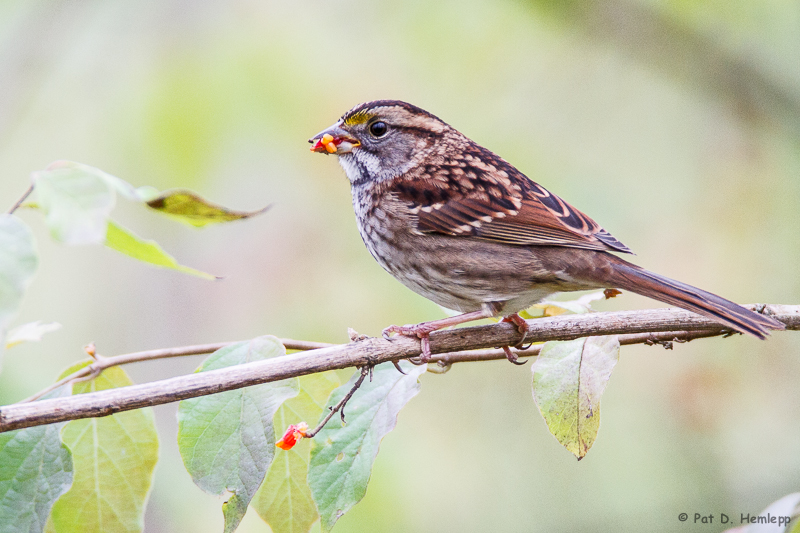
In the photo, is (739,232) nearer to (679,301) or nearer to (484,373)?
(484,373)

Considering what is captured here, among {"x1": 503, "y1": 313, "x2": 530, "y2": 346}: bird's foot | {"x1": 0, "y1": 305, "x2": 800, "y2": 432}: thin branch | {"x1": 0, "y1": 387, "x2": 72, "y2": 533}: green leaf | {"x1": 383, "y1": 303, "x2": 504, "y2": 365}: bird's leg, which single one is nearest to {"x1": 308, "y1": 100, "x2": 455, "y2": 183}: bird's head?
{"x1": 383, "y1": 303, "x2": 504, "y2": 365}: bird's leg

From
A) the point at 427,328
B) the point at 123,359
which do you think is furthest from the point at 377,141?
the point at 123,359

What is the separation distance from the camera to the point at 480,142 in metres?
6.05

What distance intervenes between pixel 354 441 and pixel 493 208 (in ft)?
5.11

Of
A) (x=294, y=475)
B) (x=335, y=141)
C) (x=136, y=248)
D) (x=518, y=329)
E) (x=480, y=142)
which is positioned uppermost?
(x=480, y=142)

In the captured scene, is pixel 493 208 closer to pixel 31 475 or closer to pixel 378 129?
pixel 378 129

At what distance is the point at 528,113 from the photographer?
21.7 ft

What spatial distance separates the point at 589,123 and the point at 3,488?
5.89m

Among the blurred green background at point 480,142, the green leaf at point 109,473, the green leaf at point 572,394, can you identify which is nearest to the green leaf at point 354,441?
the green leaf at point 572,394

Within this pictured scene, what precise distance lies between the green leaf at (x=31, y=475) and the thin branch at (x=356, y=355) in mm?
130

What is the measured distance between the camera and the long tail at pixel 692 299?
2342mm

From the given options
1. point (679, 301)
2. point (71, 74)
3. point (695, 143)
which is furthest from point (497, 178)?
point (71, 74)

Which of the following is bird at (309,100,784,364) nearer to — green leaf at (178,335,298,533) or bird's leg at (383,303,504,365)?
bird's leg at (383,303,504,365)

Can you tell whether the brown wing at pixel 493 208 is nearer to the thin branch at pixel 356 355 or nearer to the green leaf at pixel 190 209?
the thin branch at pixel 356 355
